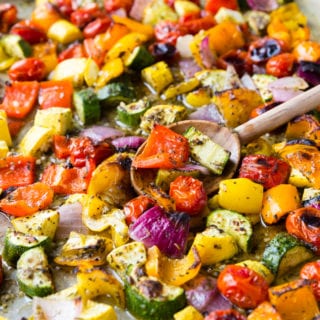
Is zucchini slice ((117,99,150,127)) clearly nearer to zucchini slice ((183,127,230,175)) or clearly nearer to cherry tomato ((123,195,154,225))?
zucchini slice ((183,127,230,175))

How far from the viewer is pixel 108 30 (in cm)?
533

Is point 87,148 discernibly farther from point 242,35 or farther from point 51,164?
point 242,35

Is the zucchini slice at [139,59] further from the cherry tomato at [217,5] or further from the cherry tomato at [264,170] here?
the cherry tomato at [264,170]

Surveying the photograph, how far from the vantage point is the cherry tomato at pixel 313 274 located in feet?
11.4

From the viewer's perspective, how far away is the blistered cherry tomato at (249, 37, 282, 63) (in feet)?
16.7

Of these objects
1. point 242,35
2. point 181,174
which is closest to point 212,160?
point 181,174

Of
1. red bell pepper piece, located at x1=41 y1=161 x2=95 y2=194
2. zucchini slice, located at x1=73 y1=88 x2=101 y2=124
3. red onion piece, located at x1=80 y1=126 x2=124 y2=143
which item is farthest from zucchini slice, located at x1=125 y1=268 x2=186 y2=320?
zucchini slice, located at x1=73 y1=88 x2=101 y2=124

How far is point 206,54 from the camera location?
5.07m

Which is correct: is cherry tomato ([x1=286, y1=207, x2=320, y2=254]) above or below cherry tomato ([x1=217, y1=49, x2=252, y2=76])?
below

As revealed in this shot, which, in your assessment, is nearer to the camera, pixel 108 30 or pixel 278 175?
pixel 278 175

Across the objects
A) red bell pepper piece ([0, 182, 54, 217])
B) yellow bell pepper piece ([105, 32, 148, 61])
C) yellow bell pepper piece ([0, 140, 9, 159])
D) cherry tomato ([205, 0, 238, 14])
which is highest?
yellow bell pepper piece ([105, 32, 148, 61])

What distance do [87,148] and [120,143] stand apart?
0.74 ft

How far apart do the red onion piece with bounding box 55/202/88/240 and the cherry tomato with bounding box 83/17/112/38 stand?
79.3 inches

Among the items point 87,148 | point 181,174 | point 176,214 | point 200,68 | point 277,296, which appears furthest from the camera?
point 200,68
